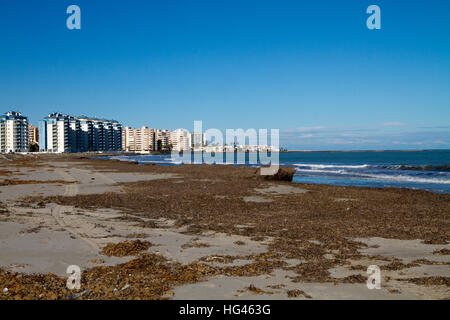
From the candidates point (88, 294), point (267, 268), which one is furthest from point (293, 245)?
point (88, 294)

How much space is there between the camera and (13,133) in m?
172

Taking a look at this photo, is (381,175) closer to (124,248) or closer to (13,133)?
(124,248)

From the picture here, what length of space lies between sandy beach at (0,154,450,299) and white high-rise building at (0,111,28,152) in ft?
602

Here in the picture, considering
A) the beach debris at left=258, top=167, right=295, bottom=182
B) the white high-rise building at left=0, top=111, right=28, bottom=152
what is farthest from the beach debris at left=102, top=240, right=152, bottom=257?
the white high-rise building at left=0, top=111, right=28, bottom=152

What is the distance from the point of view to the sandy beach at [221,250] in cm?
557

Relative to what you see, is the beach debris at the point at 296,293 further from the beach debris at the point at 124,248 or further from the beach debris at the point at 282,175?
the beach debris at the point at 282,175

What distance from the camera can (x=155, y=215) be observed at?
13.0m

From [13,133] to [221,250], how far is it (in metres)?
194

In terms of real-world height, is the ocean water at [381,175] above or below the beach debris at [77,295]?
below

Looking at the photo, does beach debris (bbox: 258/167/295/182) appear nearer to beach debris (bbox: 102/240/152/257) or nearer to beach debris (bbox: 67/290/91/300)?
beach debris (bbox: 102/240/152/257)

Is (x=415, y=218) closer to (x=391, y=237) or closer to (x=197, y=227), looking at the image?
(x=391, y=237)

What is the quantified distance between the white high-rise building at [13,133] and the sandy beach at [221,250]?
184m

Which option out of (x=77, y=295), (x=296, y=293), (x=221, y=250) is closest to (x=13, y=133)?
(x=221, y=250)

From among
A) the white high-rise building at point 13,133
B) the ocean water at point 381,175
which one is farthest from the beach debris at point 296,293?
the white high-rise building at point 13,133
